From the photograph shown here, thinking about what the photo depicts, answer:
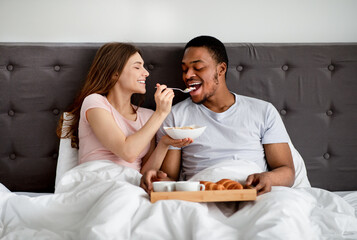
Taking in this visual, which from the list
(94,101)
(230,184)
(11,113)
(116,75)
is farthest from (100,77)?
(230,184)

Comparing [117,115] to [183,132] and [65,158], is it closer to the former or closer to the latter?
[65,158]

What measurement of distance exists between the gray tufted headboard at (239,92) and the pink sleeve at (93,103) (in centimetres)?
26

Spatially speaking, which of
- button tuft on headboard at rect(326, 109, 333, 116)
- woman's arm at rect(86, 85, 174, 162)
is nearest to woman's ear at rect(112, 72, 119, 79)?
woman's arm at rect(86, 85, 174, 162)

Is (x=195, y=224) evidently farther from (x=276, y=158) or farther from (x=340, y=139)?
(x=340, y=139)

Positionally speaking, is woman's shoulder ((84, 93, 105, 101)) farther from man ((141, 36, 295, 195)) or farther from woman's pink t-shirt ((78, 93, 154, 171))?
man ((141, 36, 295, 195))

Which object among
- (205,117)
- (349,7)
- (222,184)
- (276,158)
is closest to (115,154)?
(205,117)

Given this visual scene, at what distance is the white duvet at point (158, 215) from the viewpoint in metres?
1.08

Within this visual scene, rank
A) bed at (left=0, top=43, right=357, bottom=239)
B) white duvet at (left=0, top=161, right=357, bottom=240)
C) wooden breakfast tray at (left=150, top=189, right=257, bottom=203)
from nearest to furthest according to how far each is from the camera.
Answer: white duvet at (left=0, top=161, right=357, bottom=240) → wooden breakfast tray at (left=150, top=189, right=257, bottom=203) → bed at (left=0, top=43, right=357, bottom=239)

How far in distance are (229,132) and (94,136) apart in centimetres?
61

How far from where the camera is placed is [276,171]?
5.34 feet

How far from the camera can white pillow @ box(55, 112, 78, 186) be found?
5.96 feet

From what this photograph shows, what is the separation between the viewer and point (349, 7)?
2260mm

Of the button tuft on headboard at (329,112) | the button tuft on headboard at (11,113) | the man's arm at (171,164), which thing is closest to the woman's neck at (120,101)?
the man's arm at (171,164)

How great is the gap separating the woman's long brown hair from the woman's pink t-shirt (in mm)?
88
